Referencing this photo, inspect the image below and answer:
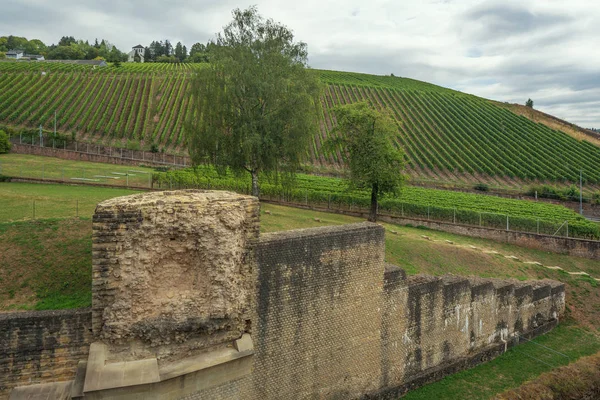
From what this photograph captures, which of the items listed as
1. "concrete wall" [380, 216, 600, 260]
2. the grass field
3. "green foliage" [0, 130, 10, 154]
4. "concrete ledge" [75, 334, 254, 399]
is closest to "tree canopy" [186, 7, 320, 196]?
the grass field

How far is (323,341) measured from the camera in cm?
952

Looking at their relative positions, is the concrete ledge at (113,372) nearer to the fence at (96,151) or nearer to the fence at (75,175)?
the fence at (75,175)

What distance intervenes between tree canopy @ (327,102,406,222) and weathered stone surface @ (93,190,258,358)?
17.6 metres

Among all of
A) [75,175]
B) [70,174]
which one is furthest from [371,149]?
[70,174]

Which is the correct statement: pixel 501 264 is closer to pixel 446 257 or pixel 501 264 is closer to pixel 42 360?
pixel 446 257

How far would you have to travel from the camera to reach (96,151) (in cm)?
4572

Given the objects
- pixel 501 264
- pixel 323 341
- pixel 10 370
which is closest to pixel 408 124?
pixel 501 264

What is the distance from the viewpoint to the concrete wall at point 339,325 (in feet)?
26.1

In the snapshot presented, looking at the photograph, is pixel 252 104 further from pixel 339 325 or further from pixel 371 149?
pixel 339 325

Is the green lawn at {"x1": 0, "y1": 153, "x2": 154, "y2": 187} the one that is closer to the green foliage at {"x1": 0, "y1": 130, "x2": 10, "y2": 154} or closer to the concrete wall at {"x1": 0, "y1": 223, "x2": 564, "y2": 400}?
the green foliage at {"x1": 0, "y1": 130, "x2": 10, "y2": 154}

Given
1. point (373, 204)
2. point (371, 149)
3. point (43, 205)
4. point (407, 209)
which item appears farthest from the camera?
point (407, 209)

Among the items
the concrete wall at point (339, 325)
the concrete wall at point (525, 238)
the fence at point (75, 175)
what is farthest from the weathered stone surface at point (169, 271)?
the concrete wall at point (525, 238)

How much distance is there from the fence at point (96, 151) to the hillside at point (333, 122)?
372 centimetres

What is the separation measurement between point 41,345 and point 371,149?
21041 mm
